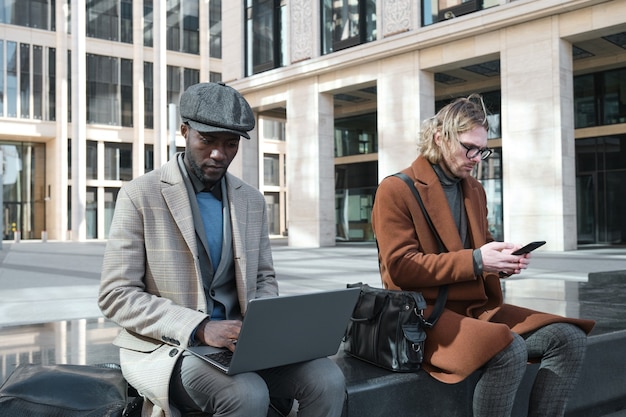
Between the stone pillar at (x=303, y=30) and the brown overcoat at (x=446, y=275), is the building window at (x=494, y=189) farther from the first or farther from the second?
the brown overcoat at (x=446, y=275)

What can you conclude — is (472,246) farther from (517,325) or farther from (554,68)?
(554,68)

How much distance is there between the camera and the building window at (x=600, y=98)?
863 inches

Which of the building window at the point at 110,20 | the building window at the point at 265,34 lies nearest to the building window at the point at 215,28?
the building window at the point at 110,20

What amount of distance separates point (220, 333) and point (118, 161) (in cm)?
4273

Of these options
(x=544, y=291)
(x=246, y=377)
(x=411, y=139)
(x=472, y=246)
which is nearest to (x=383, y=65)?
(x=411, y=139)

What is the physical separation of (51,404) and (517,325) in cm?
238

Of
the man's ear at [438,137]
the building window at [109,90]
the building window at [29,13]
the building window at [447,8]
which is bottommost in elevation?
the man's ear at [438,137]

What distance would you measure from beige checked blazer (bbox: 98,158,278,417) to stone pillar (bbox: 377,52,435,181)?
18.6 meters

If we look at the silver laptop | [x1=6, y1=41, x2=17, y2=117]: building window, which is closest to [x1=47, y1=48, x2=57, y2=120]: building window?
[x1=6, y1=41, x2=17, y2=117]: building window

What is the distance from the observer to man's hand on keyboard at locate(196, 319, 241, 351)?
237 cm

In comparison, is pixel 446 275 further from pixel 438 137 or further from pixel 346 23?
pixel 346 23

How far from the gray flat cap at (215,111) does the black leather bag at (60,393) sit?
1.08 meters

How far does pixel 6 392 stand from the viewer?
7.05 ft

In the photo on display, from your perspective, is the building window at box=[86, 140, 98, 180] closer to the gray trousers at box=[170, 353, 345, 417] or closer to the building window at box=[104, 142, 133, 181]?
the building window at box=[104, 142, 133, 181]
